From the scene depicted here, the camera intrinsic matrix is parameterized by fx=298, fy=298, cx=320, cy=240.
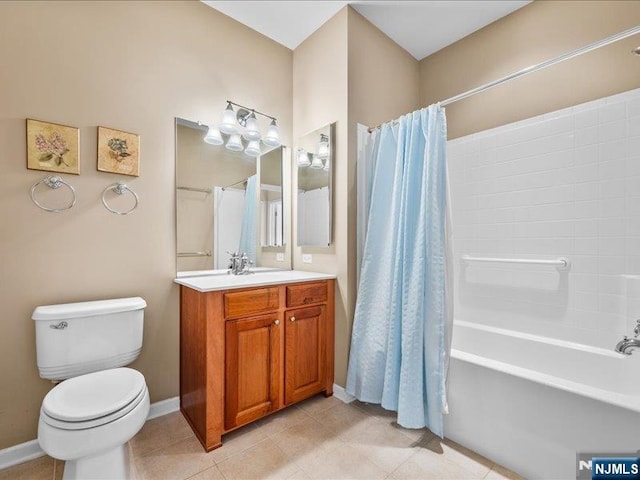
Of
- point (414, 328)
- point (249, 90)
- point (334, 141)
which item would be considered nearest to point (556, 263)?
point (414, 328)

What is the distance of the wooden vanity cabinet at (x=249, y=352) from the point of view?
5.19 ft

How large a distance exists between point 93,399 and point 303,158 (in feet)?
6.37

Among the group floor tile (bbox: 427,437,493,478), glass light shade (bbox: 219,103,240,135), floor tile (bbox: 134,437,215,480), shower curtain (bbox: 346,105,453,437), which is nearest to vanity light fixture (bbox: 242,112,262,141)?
glass light shade (bbox: 219,103,240,135)

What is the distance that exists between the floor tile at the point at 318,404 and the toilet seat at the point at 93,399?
41.0 inches

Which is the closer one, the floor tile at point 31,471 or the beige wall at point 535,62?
the floor tile at point 31,471

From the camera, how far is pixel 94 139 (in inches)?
66.1

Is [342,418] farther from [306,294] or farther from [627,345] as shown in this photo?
[627,345]

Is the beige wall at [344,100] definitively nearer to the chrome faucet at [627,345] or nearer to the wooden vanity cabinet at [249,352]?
the wooden vanity cabinet at [249,352]

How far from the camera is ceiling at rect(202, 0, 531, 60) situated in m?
2.12

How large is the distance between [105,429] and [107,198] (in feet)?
3.92

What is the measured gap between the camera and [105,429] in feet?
3.71

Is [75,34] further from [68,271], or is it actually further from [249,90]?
[68,271]

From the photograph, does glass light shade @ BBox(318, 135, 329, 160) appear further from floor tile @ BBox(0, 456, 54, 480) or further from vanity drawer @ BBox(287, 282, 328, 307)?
floor tile @ BBox(0, 456, 54, 480)

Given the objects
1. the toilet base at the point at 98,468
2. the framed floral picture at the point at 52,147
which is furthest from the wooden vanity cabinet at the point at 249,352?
the framed floral picture at the point at 52,147
